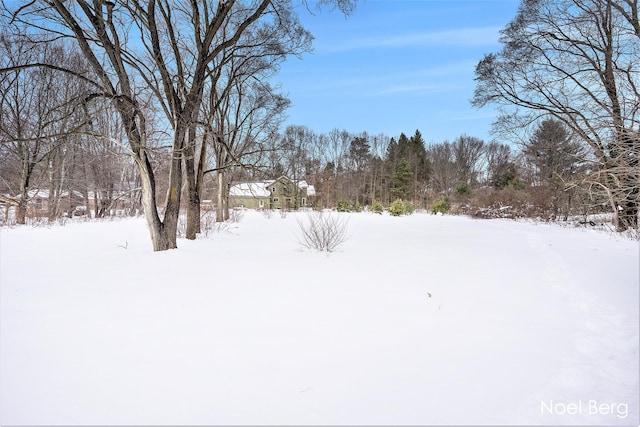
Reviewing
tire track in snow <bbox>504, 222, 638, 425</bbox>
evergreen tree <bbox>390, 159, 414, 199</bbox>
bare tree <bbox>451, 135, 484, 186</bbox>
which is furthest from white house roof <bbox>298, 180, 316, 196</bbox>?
tire track in snow <bbox>504, 222, 638, 425</bbox>

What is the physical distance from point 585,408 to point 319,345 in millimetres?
1779

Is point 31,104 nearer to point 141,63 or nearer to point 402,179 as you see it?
point 141,63

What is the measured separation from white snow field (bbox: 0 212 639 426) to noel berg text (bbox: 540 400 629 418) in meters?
0.01

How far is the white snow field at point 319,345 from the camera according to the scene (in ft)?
6.13

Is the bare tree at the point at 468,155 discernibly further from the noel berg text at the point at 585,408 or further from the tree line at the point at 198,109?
the noel berg text at the point at 585,408

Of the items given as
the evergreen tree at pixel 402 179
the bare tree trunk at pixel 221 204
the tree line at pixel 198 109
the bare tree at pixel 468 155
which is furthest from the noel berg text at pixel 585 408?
the bare tree at pixel 468 155

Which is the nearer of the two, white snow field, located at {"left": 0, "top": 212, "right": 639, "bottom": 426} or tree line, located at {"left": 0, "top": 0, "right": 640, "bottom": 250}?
white snow field, located at {"left": 0, "top": 212, "right": 639, "bottom": 426}

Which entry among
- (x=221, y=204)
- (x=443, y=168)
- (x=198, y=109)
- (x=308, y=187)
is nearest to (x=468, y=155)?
(x=443, y=168)

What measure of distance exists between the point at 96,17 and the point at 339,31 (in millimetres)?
4925

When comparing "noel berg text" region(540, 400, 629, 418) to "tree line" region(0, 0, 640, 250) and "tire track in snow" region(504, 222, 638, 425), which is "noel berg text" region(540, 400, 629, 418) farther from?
"tree line" region(0, 0, 640, 250)

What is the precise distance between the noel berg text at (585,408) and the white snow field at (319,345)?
0.01 m

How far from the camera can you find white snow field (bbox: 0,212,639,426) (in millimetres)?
1869

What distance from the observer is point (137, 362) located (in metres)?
2.28

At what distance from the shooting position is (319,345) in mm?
2600
